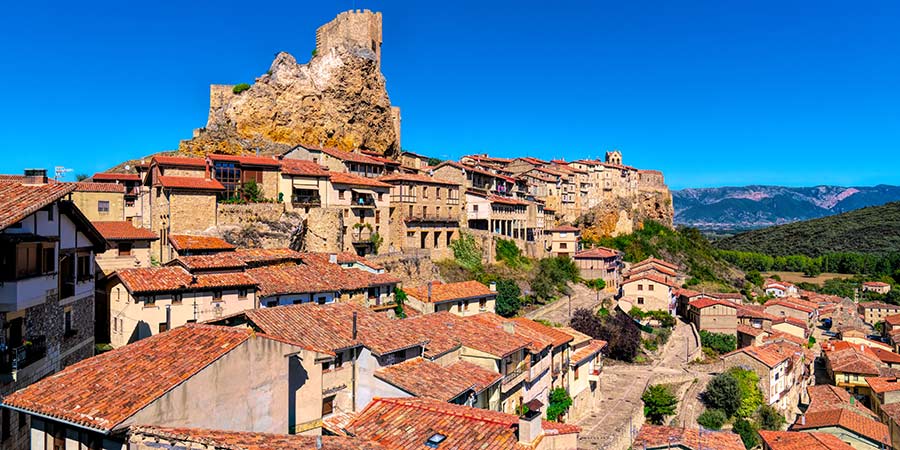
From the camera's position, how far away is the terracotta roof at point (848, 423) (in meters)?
38.8

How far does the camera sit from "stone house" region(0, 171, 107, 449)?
41.1 feet

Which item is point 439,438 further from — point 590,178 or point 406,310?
point 590,178

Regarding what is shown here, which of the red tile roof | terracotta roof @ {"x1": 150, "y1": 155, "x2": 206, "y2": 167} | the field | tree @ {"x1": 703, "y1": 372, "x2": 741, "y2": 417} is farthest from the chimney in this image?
the field

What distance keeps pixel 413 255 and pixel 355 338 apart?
83.3 feet

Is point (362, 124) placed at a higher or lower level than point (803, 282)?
higher


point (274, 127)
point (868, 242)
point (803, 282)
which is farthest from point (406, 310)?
point (868, 242)

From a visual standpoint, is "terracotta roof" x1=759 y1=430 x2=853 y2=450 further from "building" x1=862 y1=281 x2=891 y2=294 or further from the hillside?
the hillside

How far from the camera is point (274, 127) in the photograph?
5981 centimetres

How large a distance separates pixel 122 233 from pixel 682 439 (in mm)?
29457

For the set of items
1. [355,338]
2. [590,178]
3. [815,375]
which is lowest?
[815,375]

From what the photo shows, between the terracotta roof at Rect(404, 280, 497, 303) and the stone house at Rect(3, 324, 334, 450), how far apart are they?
62.3 feet

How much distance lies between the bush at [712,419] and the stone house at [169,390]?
104ft

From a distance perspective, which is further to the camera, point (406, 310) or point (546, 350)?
point (406, 310)

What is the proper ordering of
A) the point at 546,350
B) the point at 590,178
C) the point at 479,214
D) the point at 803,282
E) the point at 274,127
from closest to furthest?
the point at 546,350 < the point at 479,214 < the point at 274,127 < the point at 590,178 < the point at 803,282
